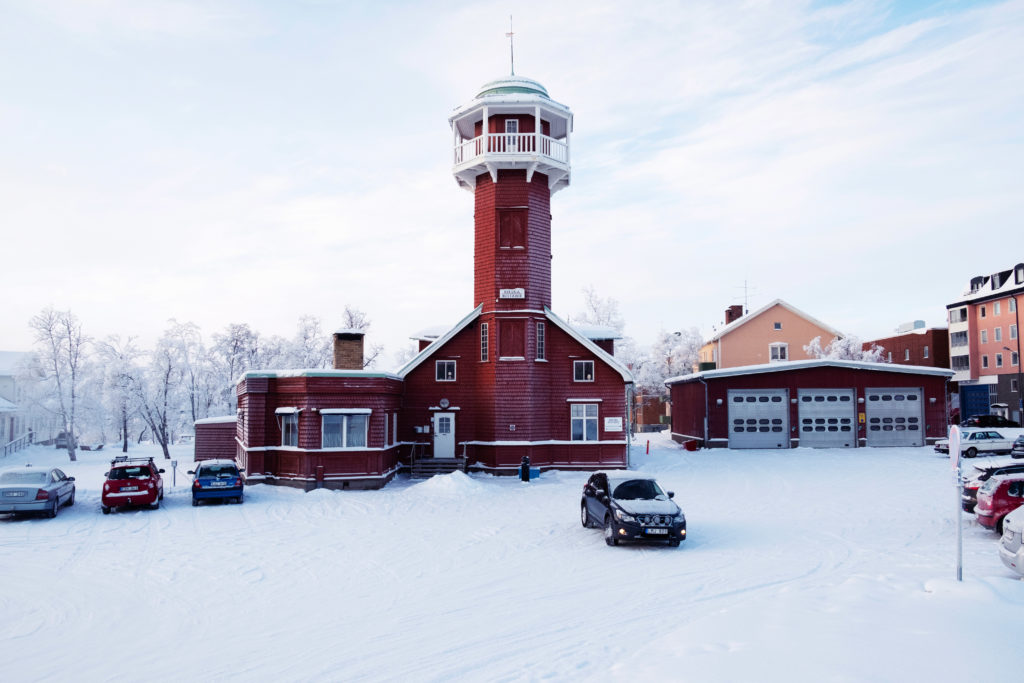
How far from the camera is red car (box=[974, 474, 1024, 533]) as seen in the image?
51.9 ft

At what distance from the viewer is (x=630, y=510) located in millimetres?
15500

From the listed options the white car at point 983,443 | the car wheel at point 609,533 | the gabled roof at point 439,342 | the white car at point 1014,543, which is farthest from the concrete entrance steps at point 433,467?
the white car at point 983,443

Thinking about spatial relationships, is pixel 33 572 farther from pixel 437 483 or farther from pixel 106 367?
pixel 106 367

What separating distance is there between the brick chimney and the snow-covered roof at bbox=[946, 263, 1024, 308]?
5469 centimetres

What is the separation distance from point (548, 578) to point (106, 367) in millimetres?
52446

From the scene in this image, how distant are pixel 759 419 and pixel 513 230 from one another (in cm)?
1999

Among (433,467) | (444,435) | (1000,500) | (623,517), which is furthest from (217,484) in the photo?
(1000,500)

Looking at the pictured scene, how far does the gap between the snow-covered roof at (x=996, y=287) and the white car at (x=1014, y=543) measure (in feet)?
187

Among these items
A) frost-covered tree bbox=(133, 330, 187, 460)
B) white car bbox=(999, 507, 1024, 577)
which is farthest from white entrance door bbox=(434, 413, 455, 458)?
frost-covered tree bbox=(133, 330, 187, 460)

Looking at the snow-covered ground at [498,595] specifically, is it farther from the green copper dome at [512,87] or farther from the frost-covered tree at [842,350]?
the frost-covered tree at [842,350]

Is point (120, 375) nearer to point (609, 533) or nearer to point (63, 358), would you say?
point (63, 358)

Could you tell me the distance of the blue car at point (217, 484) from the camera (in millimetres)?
22203

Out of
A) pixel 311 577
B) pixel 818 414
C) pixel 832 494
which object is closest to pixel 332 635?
pixel 311 577

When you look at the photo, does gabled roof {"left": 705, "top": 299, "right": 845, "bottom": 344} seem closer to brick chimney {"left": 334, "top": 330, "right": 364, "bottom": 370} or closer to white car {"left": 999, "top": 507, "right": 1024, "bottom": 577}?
brick chimney {"left": 334, "top": 330, "right": 364, "bottom": 370}
